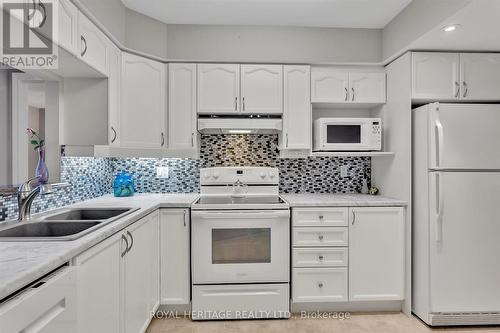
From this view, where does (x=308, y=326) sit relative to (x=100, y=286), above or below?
below

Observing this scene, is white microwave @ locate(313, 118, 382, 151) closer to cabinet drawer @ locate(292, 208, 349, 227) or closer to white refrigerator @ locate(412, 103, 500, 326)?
white refrigerator @ locate(412, 103, 500, 326)

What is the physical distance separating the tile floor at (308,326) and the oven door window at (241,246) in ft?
1.59

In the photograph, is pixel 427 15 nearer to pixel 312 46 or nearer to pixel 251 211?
pixel 312 46

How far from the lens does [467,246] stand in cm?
221

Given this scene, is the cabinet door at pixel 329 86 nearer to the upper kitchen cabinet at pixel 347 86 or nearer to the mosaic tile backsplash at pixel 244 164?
the upper kitchen cabinet at pixel 347 86

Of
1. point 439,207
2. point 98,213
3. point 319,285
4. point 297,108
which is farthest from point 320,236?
point 98,213

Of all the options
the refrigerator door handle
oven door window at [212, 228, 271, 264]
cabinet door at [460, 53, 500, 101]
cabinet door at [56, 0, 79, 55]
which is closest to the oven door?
oven door window at [212, 228, 271, 264]

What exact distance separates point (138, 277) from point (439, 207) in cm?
223

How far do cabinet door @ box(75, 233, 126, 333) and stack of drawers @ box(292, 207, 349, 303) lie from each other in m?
1.38

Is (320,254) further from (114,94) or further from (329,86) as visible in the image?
(114,94)

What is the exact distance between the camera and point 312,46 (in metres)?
2.74

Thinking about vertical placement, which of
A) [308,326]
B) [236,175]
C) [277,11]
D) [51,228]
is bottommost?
[308,326]

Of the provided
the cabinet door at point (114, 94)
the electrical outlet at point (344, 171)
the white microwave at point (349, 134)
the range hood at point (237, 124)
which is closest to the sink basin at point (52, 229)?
the cabinet door at point (114, 94)

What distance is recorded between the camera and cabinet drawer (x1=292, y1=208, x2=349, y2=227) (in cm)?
238
